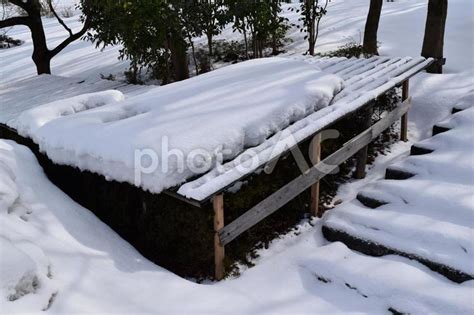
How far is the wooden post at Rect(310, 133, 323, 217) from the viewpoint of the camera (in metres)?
5.04

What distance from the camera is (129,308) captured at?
3.17m

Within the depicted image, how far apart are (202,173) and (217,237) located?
0.67 m

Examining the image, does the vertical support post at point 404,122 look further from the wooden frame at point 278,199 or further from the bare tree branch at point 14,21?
the bare tree branch at point 14,21

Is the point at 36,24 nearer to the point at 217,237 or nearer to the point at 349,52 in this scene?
the point at 349,52

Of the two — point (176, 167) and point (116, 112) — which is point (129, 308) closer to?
point (176, 167)

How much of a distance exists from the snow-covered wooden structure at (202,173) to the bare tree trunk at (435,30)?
3.31 meters

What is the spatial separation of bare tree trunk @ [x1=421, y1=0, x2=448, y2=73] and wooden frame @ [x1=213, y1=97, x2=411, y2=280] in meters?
3.31

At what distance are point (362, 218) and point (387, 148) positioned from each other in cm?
260

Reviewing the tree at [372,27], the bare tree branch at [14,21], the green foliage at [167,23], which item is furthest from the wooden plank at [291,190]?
the bare tree branch at [14,21]

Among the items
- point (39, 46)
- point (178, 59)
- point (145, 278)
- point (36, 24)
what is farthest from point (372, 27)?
point (39, 46)

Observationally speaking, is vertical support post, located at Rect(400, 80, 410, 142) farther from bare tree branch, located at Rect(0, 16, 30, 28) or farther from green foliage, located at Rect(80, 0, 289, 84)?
bare tree branch, located at Rect(0, 16, 30, 28)

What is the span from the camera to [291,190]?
4.66 meters

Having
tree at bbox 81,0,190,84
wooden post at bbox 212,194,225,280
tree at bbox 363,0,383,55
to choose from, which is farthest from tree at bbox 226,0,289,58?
wooden post at bbox 212,194,225,280

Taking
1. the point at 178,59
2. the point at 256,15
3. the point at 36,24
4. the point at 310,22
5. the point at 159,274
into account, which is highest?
the point at 36,24
